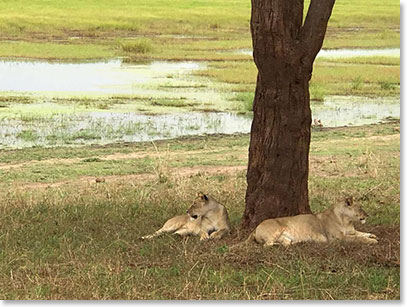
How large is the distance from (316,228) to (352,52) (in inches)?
1233

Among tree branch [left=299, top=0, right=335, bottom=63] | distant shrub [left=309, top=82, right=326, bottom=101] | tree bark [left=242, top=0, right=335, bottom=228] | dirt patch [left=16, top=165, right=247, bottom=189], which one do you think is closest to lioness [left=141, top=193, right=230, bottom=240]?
tree bark [left=242, top=0, right=335, bottom=228]

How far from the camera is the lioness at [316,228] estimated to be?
25.1ft

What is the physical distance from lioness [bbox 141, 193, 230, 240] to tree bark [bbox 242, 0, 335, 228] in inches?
14.1

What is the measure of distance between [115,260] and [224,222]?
132 cm

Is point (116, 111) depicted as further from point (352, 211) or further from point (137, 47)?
point (352, 211)

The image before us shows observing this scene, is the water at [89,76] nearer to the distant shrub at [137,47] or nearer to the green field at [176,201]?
the green field at [176,201]

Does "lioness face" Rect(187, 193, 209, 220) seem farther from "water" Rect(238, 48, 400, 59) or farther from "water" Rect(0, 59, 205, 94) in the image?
"water" Rect(238, 48, 400, 59)

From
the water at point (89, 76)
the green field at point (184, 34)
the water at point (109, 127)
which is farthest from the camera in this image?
the green field at point (184, 34)

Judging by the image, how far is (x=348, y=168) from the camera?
43.5ft

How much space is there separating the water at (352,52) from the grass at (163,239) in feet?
71.5

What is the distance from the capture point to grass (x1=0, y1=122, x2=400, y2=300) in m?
6.49

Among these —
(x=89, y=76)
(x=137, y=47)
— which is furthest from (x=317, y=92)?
(x=137, y=47)

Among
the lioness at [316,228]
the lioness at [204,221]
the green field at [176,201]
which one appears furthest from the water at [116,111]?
the lioness at [316,228]

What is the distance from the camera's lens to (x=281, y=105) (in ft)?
26.9
